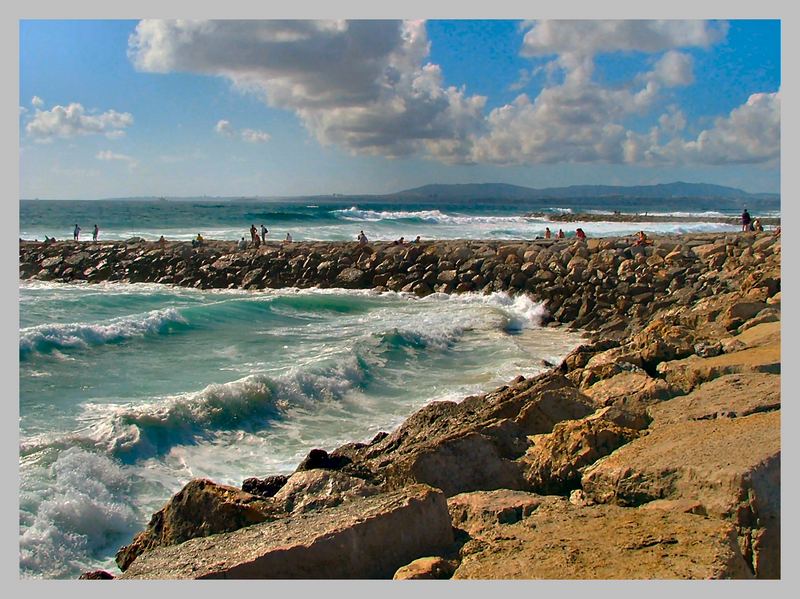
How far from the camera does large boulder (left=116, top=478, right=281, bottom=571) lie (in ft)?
15.0

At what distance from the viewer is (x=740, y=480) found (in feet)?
12.3

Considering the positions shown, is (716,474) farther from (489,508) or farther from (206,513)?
(206,513)

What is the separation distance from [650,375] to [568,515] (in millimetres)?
3834

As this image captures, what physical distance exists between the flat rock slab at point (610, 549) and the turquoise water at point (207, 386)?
3632mm

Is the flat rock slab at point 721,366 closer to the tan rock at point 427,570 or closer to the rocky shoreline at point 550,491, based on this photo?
the rocky shoreline at point 550,491

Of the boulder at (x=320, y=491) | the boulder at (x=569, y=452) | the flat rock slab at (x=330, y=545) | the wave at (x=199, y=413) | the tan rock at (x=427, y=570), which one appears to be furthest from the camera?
the wave at (x=199, y=413)

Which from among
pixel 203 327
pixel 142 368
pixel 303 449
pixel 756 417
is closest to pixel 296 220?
pixel 203 327

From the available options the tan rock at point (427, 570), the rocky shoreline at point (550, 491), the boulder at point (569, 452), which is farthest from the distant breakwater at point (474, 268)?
the tan rock at point (427, 570)

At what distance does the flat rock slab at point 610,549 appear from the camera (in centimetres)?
330

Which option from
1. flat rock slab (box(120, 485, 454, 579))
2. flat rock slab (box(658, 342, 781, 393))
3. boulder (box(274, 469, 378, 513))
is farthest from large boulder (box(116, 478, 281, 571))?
flat rock slab (box(658, 342, 781, 393))

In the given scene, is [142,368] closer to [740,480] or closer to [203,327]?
[203,327]

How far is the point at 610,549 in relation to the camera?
3531 millimetres

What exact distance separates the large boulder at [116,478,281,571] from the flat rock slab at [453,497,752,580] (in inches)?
62.5

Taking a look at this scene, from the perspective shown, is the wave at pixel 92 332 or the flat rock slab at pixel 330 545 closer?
the flat rock slab at pixel 330 545
